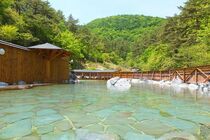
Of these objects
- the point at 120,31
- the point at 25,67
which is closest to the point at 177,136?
the point at 25,67

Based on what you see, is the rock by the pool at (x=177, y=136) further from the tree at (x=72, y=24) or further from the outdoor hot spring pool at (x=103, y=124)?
the tree at (x=72, y=24)

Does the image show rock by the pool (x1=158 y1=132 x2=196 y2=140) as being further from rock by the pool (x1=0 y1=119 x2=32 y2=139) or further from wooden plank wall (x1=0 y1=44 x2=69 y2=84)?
wooden plank wall (x1=0 y1=44 x2=69 y2=84)

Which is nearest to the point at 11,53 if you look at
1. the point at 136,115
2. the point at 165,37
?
the point at 136,115

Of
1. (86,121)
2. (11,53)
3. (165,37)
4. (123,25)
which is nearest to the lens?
(86,121)

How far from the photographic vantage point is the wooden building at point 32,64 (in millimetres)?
11805

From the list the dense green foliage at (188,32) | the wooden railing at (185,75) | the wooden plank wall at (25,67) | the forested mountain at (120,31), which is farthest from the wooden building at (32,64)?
the forested mountain at (120,31)

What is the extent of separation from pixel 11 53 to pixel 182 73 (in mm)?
10362

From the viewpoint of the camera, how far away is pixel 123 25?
73312 mm

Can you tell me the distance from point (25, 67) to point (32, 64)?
0.83 meters

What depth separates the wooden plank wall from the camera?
38.7ft

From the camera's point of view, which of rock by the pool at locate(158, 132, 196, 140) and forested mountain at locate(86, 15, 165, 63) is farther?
forested mountain at locate(86, 15, 165, 63)

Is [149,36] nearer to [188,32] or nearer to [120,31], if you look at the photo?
[120,31]

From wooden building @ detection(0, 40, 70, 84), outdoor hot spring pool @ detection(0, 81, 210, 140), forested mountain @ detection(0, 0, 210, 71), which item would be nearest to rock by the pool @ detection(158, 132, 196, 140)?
outdoor hot spring pool @ detection(0, 81, 210, 140)

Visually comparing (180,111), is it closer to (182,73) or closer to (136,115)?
(136,115)
